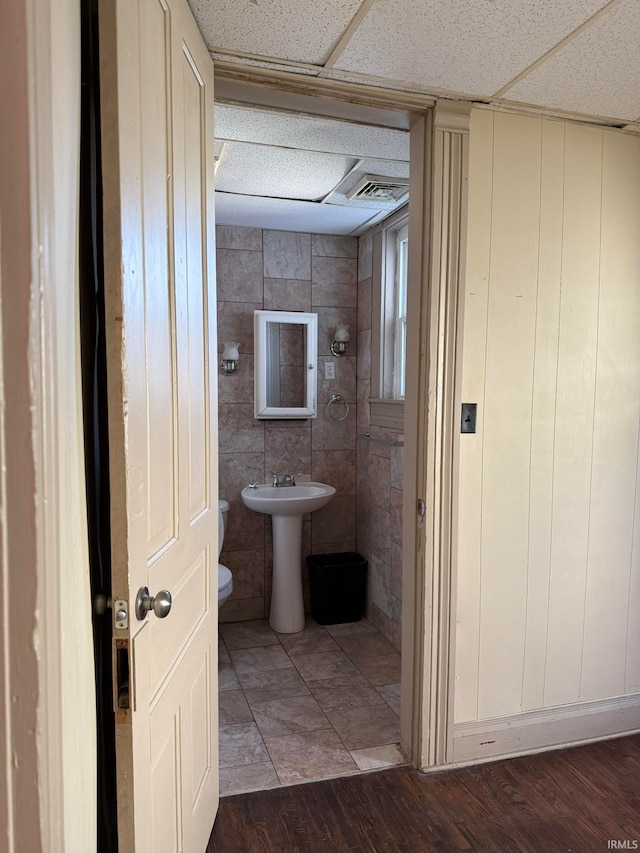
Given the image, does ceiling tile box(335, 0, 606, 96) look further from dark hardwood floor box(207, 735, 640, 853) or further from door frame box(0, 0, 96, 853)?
dark hardwood floor box(207, 735, 640, 853)

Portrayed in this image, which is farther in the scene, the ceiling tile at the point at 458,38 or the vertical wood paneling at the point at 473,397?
the vertical wood paneling at the point at 473,397

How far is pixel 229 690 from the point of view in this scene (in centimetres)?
259

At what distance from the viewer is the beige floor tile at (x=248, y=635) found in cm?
310

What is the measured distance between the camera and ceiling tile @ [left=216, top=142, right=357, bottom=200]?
7.44 feet

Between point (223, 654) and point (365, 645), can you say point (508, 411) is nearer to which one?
point (365, 645)

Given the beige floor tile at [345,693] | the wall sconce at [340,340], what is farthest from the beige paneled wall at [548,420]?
the wall sconce at [340,340]

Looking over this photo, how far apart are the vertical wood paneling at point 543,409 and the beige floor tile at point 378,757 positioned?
0.51m

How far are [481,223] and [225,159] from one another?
112 centimetres

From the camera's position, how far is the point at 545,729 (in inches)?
83.4

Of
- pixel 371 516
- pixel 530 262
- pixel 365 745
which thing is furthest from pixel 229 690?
pixel 530 262

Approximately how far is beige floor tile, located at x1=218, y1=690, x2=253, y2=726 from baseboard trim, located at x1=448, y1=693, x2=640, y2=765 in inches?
34.8

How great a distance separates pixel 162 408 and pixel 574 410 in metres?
1.61

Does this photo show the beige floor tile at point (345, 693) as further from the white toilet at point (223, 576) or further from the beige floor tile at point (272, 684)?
the white toilet at point (223, 576)

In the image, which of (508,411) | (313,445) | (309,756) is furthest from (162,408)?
(313,445)
